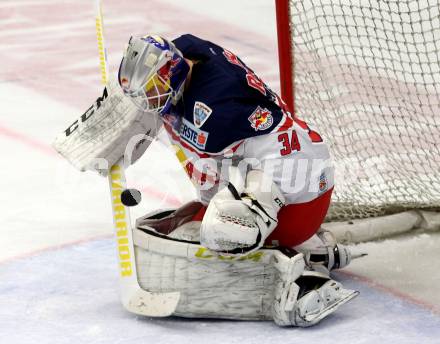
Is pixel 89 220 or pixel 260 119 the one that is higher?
pixel 260 119

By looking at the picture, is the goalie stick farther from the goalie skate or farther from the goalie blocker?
the goalie skate

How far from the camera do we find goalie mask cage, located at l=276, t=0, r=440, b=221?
3.64 m

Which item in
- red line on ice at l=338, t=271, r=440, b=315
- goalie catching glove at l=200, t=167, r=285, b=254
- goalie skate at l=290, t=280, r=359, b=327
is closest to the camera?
goalie catching glove at l=200, t=167, r=285, b=254

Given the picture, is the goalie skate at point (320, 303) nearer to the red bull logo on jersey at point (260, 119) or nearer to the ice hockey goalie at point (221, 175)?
the ice hockey goalie at point (221, 175)

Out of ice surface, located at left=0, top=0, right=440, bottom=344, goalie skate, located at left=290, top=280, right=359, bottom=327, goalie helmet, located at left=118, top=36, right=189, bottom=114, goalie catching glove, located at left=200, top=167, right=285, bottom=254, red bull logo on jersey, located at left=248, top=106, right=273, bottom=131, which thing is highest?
goalie helmet, located at left=118, top=36, right=189, bottom=114

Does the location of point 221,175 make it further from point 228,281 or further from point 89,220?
point 89,220

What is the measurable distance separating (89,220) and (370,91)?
1.05m

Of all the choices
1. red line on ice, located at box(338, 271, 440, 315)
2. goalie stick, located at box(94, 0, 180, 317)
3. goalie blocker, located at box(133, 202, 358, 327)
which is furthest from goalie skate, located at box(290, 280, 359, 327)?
goalie stick, located at box(94, 0, 180, 317)

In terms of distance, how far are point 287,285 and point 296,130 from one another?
41 cm

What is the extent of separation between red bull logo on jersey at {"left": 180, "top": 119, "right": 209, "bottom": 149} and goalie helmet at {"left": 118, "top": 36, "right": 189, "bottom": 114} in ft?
0.27

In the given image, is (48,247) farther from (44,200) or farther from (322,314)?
(322,314)

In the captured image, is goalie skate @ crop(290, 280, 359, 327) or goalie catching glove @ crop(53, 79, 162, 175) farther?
goalie catching glove @ crop(53, 79, 162, 175)

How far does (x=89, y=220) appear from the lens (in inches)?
151

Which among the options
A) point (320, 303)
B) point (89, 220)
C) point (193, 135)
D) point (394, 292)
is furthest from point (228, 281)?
point (89, 220)
